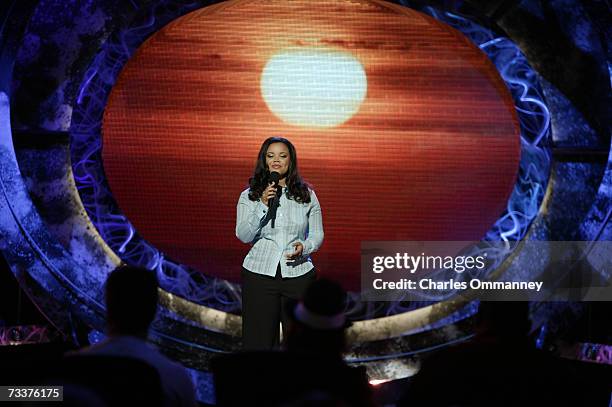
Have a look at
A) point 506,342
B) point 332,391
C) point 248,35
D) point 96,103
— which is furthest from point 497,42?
point 332,391

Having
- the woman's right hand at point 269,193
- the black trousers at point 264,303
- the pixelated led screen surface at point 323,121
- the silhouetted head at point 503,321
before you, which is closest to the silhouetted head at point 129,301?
the silhouetted head at point 503,321

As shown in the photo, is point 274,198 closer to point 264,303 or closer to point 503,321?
point 264,303

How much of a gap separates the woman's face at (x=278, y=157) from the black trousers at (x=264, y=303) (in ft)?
1.46

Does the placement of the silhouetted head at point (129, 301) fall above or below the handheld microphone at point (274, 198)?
above

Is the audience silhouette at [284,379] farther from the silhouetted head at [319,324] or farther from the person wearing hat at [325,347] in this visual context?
the silhouetted head at [319,324]

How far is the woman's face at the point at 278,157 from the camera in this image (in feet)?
12.1

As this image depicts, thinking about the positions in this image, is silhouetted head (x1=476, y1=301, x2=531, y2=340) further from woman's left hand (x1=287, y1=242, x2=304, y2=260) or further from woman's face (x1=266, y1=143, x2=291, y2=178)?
woman's face (x1=266, y1=143, x2=291, y2=178)

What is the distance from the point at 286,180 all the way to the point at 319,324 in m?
1.54

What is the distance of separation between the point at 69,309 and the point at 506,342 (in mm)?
2772

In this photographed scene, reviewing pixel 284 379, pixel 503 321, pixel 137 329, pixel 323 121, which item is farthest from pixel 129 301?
pixel 323 121

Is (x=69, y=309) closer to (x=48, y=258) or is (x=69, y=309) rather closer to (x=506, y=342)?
(x=48, y=258)

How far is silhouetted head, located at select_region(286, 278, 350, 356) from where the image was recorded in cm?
223

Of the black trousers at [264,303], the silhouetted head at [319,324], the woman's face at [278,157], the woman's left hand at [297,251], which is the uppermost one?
the silhouetted head at [319,324]

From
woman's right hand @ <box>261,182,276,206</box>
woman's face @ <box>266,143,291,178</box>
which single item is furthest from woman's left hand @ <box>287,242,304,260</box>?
woman's face @ <box>266,143,291,178</box>
